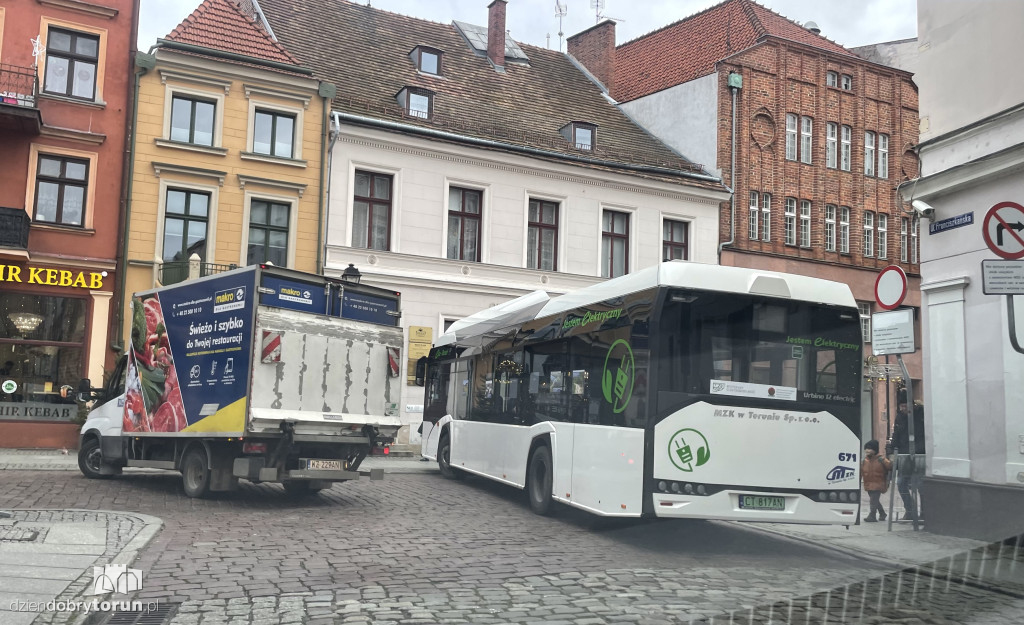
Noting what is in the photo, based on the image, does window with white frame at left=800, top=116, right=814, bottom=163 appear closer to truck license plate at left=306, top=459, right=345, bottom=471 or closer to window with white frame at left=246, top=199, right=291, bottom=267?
window with white frame at left=246, top=199, right=291, bottom=267

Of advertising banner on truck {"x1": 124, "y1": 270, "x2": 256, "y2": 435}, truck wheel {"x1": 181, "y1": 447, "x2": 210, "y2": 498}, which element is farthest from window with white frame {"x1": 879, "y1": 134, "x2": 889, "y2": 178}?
truck wheel {"x1": 181, "y1": 447, "x2": 210, "y2": 498}

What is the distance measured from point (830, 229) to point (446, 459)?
20.5m

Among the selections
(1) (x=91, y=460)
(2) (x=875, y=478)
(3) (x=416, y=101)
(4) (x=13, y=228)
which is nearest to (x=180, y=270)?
(4) (x=13, y=228)

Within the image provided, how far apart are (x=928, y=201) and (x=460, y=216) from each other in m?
15.8

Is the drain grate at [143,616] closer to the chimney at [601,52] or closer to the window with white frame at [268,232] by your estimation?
the window with white frame at [268,232]

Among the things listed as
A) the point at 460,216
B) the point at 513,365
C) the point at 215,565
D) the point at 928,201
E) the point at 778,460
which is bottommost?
the point at 215,565

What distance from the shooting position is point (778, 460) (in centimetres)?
1013

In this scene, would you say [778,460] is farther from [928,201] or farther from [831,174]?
[831,174]

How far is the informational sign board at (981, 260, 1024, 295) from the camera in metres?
8.98

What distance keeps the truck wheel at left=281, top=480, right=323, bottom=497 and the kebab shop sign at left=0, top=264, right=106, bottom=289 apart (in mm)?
10216

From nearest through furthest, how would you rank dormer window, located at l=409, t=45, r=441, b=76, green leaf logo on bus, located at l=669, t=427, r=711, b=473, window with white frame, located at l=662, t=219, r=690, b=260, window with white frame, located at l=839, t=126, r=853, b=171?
green leaf logo on bus, located at l=669, t=427, r=711, b=473
window with white frame, located at l=662, t=219, r=690, b=260
dormer window, located at l=409, t=45, r=441, b=76
window with white frame, located at l=839, t=126, r=853, b=171

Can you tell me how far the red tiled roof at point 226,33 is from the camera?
24.1 metres

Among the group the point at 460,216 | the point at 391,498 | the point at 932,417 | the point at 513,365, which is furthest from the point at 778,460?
the point at 460,216

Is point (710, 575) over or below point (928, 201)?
below
